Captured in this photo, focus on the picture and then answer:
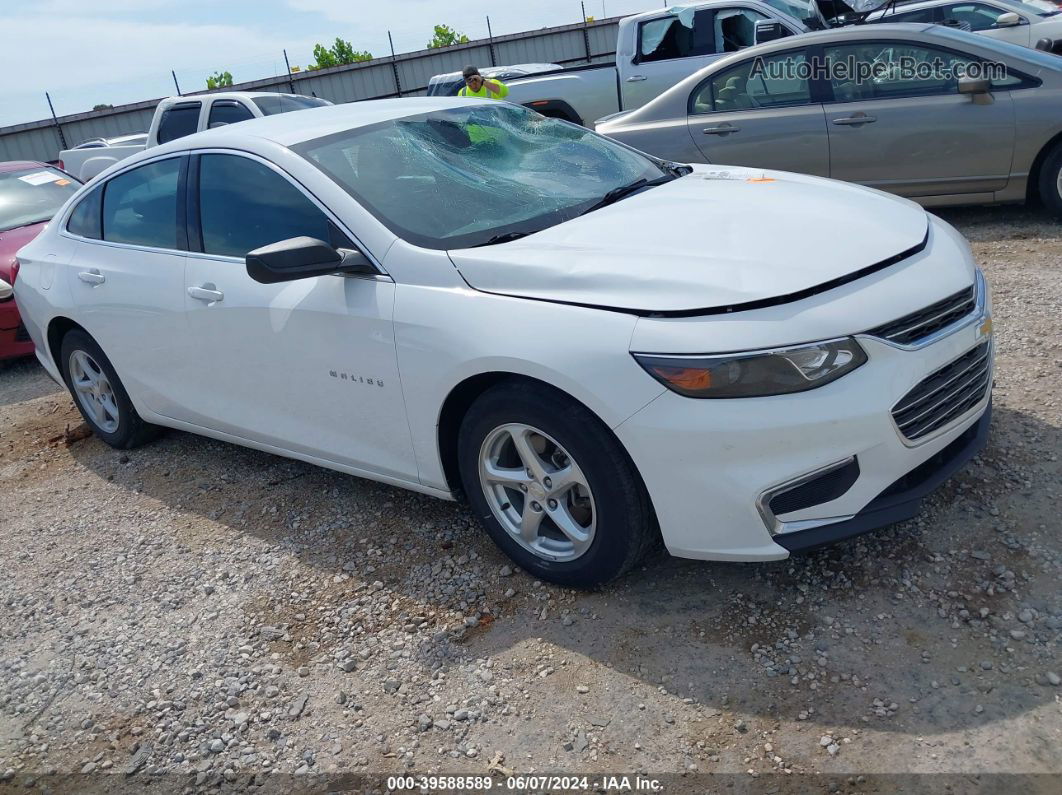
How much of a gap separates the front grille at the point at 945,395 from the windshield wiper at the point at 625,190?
1419mm

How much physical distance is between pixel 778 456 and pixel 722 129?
5380 mm

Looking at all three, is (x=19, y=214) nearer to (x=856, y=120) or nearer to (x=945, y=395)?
(x=856, y=120)

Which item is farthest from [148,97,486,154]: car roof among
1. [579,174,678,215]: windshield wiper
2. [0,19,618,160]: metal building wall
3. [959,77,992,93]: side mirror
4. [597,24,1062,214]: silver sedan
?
[0,19,618,160]: metal building wall

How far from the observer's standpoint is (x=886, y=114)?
22.7ft

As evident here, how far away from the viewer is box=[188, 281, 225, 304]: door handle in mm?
3984

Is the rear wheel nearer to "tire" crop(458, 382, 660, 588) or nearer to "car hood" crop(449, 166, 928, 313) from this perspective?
"car hood" crop(449, 166, 928, 313)

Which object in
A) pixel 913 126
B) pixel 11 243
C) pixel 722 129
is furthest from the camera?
pixel 11 243

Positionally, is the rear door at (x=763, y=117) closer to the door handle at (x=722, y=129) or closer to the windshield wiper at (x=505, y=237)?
the door handle at (x=722, y=129)

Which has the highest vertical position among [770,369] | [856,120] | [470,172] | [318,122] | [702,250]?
[318,122]

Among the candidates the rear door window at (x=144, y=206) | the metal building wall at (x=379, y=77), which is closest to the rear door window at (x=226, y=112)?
the rear door window at (x=144, y=206)

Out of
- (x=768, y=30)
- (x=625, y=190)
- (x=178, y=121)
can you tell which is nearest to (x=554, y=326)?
(x=625, y=190)

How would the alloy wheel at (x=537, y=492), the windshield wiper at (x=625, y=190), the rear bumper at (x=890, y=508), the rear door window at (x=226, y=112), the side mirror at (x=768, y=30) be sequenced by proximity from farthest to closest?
the rear door window at (x=226, y=112) → the side mirror at (x=768, y=30) → the windshield wiper at (x=625, y=190) → the alloy wheel at (x=537, y=492) → the rear bumper at (x=890, y=508)

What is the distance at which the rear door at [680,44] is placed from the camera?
10484mm

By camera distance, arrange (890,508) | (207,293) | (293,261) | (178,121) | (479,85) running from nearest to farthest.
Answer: (890,508) → (293,261) → (207,293) → (479,85) → (178,121)
